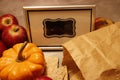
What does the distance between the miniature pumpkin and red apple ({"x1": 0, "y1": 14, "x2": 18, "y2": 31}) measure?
0.19 m


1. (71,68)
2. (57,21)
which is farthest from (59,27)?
(71,68)

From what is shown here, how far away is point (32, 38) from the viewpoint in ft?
2.39

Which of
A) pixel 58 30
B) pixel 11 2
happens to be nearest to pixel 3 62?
pixel 58 30

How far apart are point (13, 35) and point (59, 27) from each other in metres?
0.16

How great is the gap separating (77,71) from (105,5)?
12.6 inches

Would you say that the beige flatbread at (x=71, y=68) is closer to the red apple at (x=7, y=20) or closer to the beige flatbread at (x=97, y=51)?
the beige flatbread at (x=97, y=51)

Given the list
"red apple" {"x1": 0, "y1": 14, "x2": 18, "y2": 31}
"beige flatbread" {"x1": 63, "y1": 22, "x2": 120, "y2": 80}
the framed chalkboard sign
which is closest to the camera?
"beige flatbread" {"x1": 63, "y1": 22, "x2": 120, "y2": 80}

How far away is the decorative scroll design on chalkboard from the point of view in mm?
690

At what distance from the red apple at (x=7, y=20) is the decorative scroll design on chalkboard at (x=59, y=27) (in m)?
0.15

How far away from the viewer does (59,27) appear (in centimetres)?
70

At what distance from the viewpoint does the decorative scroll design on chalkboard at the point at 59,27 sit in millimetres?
690

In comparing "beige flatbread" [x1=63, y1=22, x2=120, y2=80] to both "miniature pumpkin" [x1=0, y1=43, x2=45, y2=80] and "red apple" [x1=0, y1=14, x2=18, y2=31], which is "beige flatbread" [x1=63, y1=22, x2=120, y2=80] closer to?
"miniature pumpkin" [x1=0, y1=43, x2=45, y2=80]

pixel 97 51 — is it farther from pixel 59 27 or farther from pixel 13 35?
pixel 13 35

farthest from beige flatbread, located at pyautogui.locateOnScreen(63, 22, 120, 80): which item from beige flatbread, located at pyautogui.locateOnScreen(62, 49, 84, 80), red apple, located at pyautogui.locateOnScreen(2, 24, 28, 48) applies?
red apple, located at pyautogui.locateOnScreen(2, 24, 28, 48)
